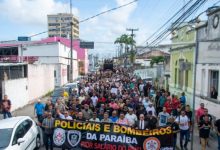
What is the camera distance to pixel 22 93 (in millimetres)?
23703

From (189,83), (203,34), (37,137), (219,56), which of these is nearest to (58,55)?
(189,83)

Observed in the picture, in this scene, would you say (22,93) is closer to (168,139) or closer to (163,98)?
(163,98)

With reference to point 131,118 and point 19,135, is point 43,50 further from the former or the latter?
point 19,135

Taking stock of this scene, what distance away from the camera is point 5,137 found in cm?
955

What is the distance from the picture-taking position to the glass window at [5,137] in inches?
363

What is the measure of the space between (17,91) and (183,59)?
12.1 m

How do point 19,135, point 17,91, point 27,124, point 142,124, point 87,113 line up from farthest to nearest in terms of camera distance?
point 17,91 < point 87,113 < point 142,124 < point 27,124 < point 19,135

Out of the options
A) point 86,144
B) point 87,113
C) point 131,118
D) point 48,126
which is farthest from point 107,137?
point 87,113

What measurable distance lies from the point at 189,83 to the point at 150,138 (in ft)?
34.8

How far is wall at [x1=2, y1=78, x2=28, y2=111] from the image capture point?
20266 mm

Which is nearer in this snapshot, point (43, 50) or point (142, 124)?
point (142, 124)

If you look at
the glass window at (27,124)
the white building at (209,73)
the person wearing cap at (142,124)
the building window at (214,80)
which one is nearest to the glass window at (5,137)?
the glass window at (27,124)

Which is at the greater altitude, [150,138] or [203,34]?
[203,34]

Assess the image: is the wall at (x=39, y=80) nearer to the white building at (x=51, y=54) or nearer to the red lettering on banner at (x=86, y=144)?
the white building at (x=51, y=54)
